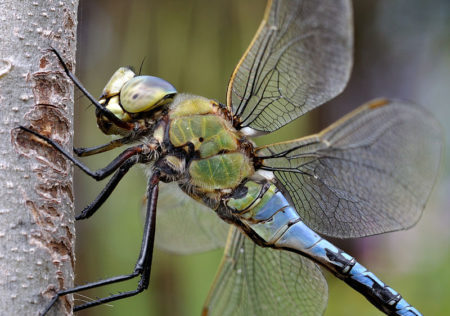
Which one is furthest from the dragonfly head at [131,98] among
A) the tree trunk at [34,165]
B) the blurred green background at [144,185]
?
the blurred green background at [144,185]

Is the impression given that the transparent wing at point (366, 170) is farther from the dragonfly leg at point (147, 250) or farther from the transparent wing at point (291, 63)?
the dragonfly leg at point (147, 250)

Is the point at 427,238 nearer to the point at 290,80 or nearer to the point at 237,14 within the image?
the point at 237,14

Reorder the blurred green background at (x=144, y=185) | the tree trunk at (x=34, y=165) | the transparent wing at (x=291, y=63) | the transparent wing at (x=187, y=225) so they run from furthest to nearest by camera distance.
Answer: the blurred green background at (x=144, y=185), the transparent wing at (x=187, y=225), the transparent wing at (x=291, y=63), the tree trunk at (x=34, y=165)

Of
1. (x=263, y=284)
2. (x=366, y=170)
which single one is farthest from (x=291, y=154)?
(x=263, y=284)

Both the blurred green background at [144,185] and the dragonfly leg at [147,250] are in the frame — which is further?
the blurred green background at [144,185]

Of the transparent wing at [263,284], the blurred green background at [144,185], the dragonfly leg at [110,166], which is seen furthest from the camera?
the blurred green background at [144,185]

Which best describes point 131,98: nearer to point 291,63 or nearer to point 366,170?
point 291,63

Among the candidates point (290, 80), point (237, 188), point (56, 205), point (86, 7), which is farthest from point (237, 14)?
point (56, 205)
